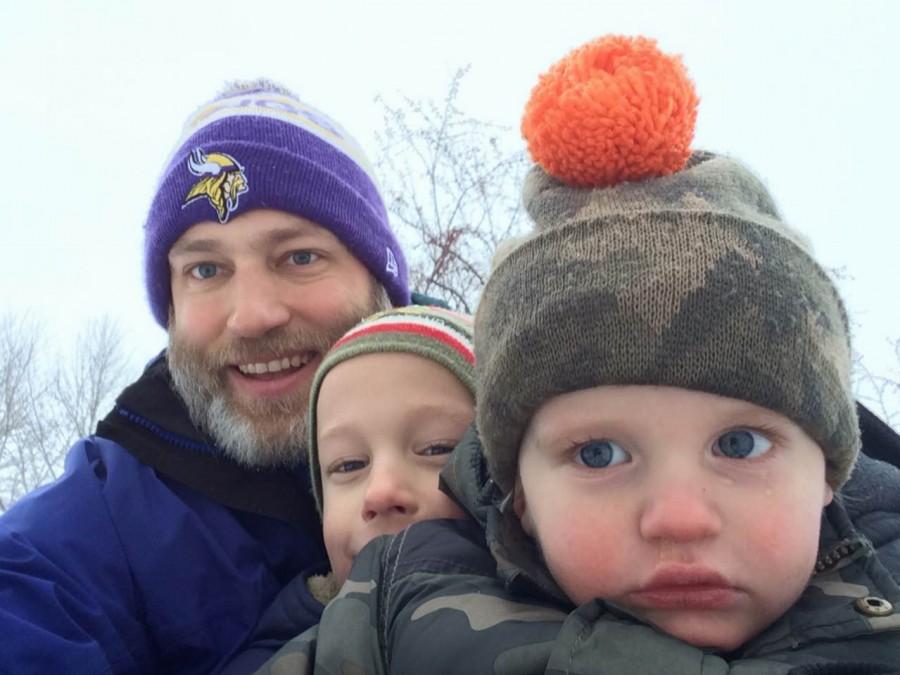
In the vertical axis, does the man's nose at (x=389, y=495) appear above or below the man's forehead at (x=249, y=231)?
below

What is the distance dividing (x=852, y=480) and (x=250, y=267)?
1.72m

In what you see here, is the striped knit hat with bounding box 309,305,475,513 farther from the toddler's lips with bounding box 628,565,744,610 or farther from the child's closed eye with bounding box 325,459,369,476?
the toddler's lips with bounding box 628,565,744,610

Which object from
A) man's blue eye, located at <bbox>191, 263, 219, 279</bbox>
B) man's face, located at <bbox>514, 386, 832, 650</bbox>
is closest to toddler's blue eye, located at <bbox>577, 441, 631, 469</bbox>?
man's face, located at <bbox>514, 386, 832, 650</bbox>

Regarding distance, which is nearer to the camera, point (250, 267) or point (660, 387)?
point (660, 387)

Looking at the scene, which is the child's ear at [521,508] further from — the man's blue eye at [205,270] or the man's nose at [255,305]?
the man's blue eye at [205,270]

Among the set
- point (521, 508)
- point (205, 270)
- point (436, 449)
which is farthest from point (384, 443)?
point (205, 270)

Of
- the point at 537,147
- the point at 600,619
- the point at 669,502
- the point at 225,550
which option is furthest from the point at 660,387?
the point at 225,550

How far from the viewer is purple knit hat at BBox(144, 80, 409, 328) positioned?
267 cm

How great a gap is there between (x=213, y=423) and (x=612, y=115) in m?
1.61

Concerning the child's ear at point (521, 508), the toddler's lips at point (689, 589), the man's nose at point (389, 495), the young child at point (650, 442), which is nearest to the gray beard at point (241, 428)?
the man's nose at point (389, 495)

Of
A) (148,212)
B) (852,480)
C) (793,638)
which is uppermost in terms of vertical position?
(148,212)

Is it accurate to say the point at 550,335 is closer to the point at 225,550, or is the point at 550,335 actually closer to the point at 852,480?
the point at 852,480

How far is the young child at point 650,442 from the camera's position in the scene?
1.25 meters

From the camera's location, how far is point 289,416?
2.58 metres
